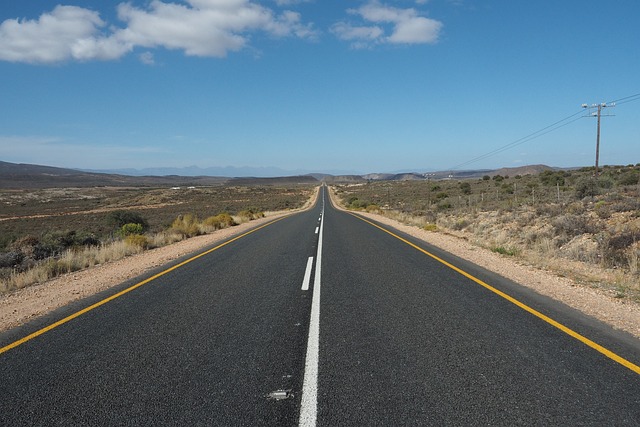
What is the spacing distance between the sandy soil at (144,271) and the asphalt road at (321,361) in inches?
19.2

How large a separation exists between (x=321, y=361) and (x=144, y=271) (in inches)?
303

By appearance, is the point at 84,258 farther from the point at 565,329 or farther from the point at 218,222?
the point at 218,222

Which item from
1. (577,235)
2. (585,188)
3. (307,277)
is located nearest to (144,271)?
(307,277)

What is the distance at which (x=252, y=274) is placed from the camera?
31.6 ft

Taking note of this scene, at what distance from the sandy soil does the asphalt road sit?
0.49 metres

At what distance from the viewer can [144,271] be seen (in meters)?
10.8

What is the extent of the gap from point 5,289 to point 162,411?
26.1 feet

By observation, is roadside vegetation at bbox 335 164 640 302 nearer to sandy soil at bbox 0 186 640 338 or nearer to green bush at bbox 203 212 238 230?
sandy soil at bbox 0 186 640 338

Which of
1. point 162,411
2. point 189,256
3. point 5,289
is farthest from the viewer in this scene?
point 189,256

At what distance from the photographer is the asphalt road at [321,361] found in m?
3.53

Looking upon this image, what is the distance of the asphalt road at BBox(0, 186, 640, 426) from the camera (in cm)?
353

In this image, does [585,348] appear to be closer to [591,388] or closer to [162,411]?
[591,388]

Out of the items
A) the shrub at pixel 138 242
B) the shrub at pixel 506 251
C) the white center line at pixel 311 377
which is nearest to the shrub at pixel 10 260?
the shrub at pixel 138 242

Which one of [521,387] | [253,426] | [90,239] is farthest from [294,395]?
[90,239]
